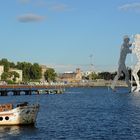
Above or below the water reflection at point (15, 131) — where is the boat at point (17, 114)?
above

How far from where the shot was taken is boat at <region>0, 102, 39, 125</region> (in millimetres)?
58781

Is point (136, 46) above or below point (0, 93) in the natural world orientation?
above

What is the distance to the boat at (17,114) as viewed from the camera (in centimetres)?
5878

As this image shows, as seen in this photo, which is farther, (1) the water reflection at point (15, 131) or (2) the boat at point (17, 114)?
(2) the boat at point (17, 114)

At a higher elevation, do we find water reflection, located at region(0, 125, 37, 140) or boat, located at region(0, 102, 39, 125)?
boat, located at region(0, 102, 39, 125)

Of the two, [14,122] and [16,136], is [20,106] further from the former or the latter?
[16,136]

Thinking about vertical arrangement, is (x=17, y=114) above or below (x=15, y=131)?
above

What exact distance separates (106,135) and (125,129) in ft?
20.3

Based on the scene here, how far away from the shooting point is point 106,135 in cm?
5384

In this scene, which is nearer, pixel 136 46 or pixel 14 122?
pixel 14 122

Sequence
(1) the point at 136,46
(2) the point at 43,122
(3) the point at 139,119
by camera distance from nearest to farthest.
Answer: (2) the point at 43,122 → (3) the point at 139,119 → (1) the point at 136,46

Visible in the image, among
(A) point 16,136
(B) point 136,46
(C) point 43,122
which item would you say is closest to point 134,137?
(A) point 16,136

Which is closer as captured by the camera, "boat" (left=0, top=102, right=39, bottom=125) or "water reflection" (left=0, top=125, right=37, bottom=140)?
"water reflection" (left=0, top=125, right=37, bottom=140)

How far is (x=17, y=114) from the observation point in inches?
2317
